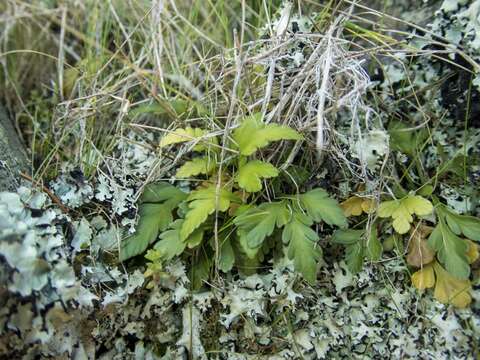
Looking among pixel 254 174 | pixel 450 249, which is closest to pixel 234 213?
pixel 254 174

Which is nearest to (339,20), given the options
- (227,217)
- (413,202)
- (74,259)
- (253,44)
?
(253,44)

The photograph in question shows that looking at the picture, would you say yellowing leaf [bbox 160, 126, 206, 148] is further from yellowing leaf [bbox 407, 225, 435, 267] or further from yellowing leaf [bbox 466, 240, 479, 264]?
yellowing leaf [bbox 466, 240, 479, 264]

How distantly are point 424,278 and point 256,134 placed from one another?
635mm

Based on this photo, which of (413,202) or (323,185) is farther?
(323,185)

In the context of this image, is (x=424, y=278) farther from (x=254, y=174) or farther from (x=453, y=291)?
(x=254, y=174)

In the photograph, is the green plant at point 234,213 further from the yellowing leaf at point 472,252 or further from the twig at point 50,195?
the yellowing leaf at point 472,252

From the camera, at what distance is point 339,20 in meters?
1.70

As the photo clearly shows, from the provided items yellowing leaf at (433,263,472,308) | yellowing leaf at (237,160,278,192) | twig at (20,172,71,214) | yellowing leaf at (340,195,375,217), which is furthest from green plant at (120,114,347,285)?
yellowing leaf at (433,263,472,308)

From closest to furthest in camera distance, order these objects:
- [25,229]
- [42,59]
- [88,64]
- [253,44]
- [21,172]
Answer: [25,229] → [21,172] → [253,44] → [88,64] → [42,59]

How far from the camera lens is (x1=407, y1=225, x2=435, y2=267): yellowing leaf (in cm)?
146

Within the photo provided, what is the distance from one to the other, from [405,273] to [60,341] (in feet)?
3.26

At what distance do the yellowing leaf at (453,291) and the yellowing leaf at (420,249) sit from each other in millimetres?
64

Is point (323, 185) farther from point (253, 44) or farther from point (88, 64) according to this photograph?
point (88, 64)

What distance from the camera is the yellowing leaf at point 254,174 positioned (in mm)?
1431
